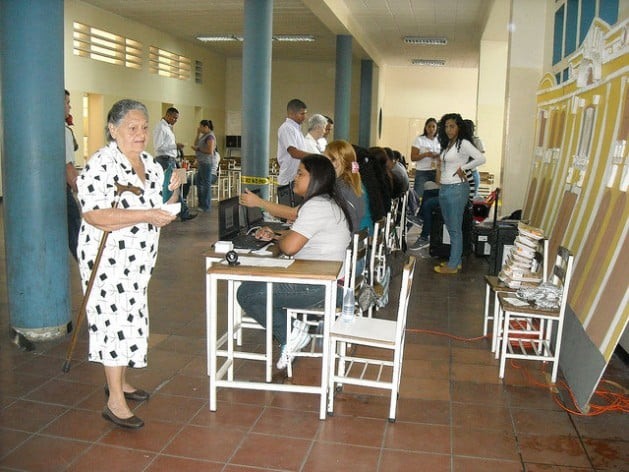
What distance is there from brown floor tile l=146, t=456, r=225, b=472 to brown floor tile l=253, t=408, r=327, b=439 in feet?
1.19

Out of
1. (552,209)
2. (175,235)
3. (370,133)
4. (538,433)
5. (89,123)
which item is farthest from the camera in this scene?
(370,133)

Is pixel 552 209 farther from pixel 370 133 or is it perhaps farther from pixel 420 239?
pixel 370 133

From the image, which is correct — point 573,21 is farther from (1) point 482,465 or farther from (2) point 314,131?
(1) point 482,465

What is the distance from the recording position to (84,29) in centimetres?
1180

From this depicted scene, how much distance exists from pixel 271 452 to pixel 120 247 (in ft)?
3.63

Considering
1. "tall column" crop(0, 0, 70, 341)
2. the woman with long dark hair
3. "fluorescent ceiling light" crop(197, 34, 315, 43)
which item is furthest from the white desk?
"fluorescent ceiling light" crop(197, 34, 315, 43)

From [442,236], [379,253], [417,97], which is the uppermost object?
[417,97]

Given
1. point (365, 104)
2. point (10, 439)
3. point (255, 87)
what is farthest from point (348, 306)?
point (365, 104)

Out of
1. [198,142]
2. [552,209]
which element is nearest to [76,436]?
[552,209]

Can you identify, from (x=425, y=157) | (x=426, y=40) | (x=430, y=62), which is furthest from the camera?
(x=430, y=62)

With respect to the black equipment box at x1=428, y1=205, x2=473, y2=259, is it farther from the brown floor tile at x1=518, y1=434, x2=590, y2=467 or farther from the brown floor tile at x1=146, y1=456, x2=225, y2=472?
the brown floor tile at x1=146, y1=456, x2=225, y2=472

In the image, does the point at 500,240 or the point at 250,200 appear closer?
the point at 250,200

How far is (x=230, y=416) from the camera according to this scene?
3219 mm

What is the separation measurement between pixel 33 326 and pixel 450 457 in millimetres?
2665
